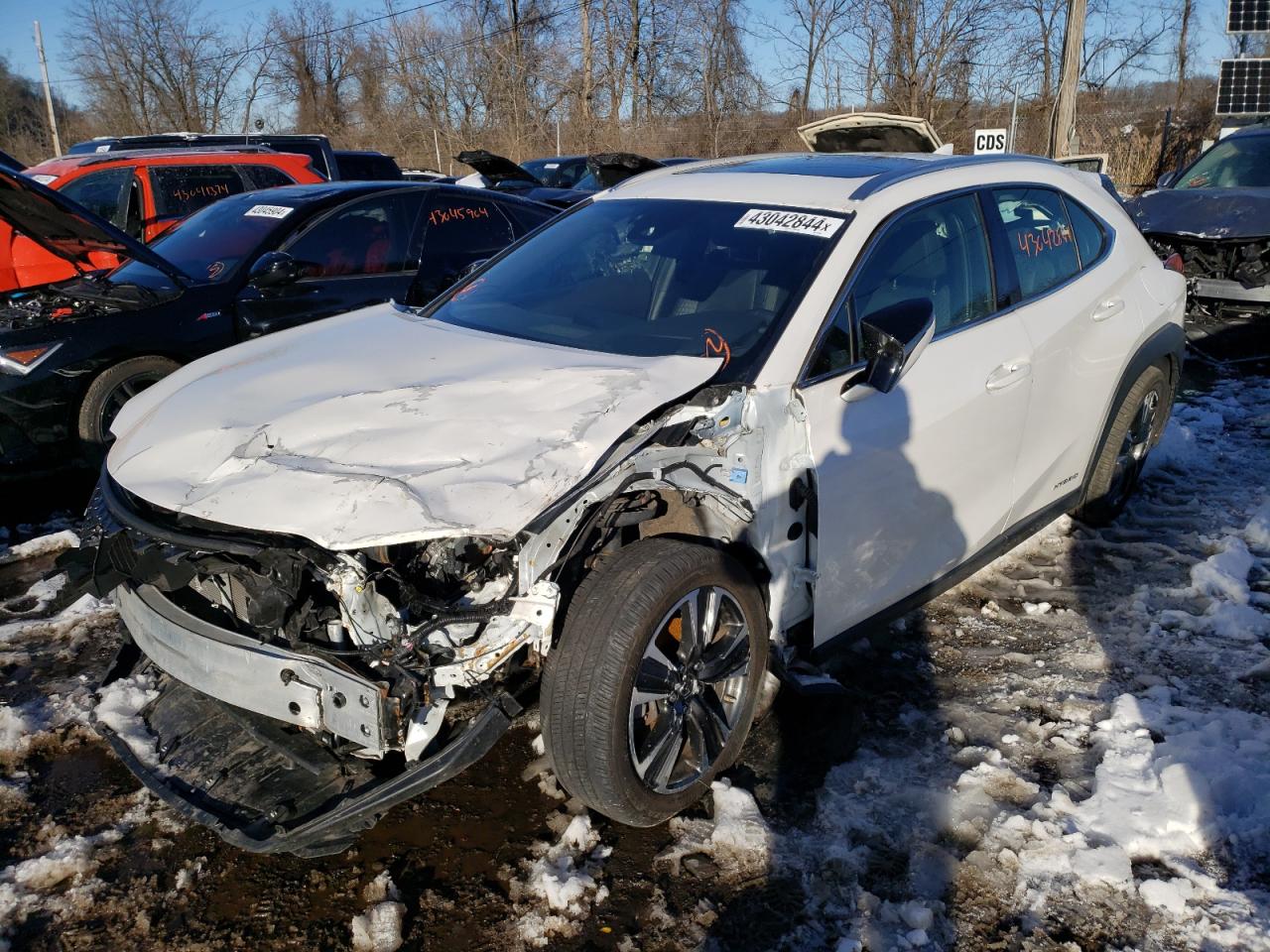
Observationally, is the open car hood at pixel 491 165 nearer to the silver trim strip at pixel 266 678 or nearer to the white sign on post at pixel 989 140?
the white sign on post at pixel 989 140

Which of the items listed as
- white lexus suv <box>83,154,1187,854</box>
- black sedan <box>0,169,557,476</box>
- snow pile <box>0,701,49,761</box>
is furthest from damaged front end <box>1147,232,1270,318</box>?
snow pile <box>0,701,49,761</box>

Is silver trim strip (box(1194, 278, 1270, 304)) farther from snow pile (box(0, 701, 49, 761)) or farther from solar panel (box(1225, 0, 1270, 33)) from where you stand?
snow pile (box(0, 701, 49, 761))

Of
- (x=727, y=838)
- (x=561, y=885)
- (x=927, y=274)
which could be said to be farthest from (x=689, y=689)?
(x=927, y=274)

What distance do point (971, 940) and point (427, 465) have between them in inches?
71.7

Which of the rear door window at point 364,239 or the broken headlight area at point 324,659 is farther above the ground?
the rear door window at point 364,239

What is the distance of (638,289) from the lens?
353 cm

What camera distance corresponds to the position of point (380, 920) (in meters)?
2.55

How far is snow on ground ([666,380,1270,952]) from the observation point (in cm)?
255

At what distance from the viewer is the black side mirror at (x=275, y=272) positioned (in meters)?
5.75

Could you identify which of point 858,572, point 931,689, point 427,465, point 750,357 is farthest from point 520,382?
point 931,689

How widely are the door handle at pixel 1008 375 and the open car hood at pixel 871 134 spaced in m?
2.96

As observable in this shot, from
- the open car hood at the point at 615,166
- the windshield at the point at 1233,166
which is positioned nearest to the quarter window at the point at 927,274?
the open car hood at the point at 615,166

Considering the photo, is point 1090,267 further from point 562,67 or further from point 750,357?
point 562,67

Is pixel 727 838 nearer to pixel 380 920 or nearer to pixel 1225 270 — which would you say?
pixel 380 920
